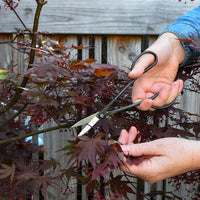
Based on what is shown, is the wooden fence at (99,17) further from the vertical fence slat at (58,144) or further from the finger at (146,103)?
the finger at (146,103)

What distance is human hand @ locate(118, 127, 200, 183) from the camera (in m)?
0.93

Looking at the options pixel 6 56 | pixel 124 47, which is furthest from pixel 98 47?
pixel 6 56

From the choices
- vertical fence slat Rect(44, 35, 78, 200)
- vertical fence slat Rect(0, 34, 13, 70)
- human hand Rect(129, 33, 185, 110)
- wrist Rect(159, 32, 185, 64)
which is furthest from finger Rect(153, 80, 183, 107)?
vertical fence slat Rect(0, 34, 13, 70)

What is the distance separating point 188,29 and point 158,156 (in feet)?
2.22

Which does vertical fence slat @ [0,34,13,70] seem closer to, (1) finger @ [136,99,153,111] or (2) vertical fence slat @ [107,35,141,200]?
(2) vertical fence slat @ [107,35,141,200]

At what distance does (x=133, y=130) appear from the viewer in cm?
98

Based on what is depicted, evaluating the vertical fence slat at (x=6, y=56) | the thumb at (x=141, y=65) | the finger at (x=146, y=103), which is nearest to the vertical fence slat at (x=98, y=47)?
the vertical fence slat at (x=6, y=56)

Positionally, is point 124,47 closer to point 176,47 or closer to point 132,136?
point 176,47

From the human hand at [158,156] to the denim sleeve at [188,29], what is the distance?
473mm

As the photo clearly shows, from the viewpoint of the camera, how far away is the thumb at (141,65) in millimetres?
1009

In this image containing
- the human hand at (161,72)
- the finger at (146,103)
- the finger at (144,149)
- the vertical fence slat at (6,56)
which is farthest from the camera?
the vertical fence slat at (6,56)

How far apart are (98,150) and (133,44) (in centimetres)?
136

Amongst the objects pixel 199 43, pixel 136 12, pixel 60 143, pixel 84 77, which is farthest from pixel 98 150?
pixel 136 12

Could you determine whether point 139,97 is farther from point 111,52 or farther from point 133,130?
point 111,52
